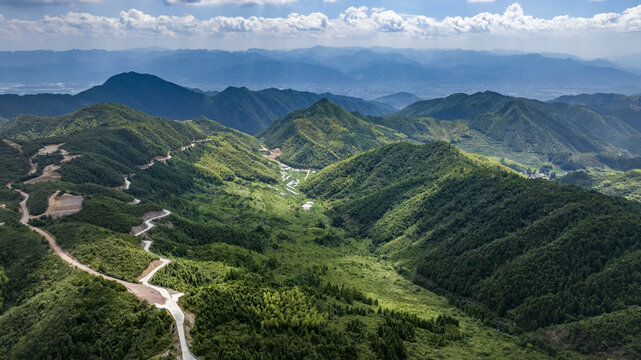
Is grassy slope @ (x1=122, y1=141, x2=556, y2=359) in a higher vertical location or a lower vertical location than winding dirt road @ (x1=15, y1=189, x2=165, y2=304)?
lower

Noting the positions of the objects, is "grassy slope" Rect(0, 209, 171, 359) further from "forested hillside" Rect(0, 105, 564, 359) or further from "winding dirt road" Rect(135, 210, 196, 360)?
"winding dirt road" Rect(135, 210, 196, 360)

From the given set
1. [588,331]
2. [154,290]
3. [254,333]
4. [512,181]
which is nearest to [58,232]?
[154,290]

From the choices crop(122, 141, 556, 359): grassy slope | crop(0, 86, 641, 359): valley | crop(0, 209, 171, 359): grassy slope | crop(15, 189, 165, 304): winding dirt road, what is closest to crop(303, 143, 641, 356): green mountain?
crop(0, 86, 641, 359): valley

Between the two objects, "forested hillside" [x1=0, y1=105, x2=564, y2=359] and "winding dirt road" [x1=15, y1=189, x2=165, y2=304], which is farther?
"winding dirt road" [x1=15, y1=189, x2=165, y2=304]

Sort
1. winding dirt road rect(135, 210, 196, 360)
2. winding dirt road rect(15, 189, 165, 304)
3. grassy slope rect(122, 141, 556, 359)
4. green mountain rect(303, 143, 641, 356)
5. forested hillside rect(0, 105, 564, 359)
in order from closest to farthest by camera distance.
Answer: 1. winding dirt road rect(135, 210, 196, 360)
2. forested hillside rect(0, 105, 564, 359)
3. grassy slope rect(122, 141, 556, 359)
4. winding dirt road rect(15, 189, 165, 304)
5. green mountain rect(303, 143, 641, 356)

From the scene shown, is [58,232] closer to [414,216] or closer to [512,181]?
[414,216]

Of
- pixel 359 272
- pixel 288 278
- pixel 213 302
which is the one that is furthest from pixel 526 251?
pixel 213 302

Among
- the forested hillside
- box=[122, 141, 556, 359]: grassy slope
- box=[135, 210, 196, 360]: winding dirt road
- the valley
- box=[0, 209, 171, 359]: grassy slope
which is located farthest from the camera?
box=[122, 141, 556, 359]: grassy slope

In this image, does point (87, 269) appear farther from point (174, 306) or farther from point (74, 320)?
point (174, 306)
